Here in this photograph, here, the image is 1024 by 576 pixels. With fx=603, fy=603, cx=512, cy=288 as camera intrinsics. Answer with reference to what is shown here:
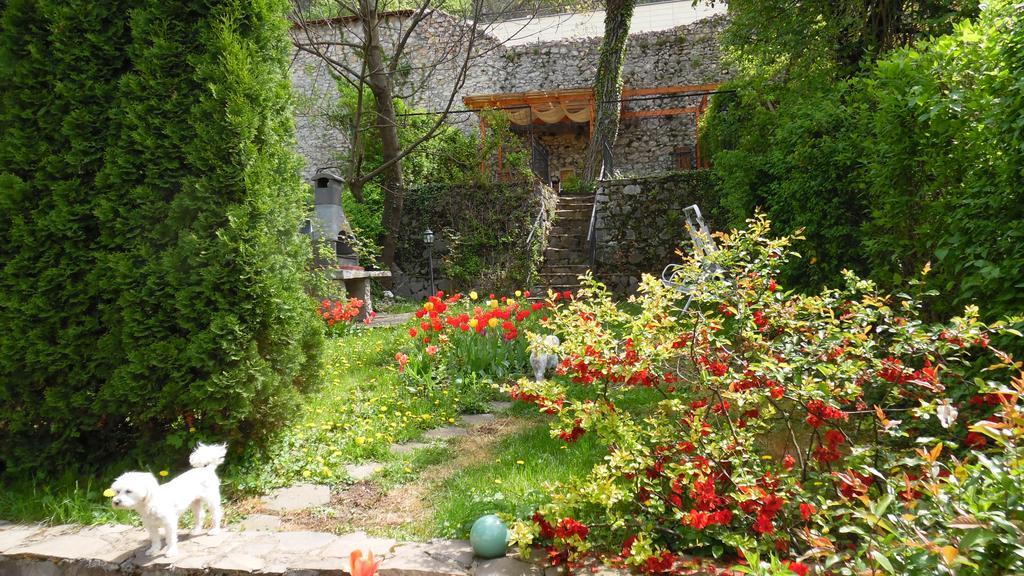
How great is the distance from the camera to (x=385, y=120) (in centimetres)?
1004

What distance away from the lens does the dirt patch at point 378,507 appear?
2637 millimetres

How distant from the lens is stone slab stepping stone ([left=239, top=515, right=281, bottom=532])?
2644 millimetres

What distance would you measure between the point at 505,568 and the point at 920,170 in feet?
10.5

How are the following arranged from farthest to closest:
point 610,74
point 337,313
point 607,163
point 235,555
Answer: point 607,163
point 610,74
point 337,313
point 235,555

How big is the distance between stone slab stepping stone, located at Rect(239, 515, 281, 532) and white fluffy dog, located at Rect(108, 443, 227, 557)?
0.17 metres

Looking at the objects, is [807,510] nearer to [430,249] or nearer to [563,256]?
[563,256]

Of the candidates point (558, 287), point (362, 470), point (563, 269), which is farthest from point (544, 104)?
point (362, 470)

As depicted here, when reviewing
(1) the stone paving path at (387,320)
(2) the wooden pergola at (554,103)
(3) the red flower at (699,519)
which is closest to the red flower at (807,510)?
(3) the red flower at (699,519)

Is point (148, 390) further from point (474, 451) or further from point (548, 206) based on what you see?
point (548, 206)

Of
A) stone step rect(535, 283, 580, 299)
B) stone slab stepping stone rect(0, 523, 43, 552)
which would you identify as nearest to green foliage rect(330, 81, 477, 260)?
stone step rect(535, 283, 580, 299)

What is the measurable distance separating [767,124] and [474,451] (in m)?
5.76

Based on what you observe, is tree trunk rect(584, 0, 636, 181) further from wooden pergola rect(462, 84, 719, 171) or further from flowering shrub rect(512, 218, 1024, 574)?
flowering shrub rect(512, 218, 1024, 574)

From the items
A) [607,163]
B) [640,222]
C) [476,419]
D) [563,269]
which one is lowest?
[476,419]

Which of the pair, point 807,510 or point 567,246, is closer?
point 807,510
